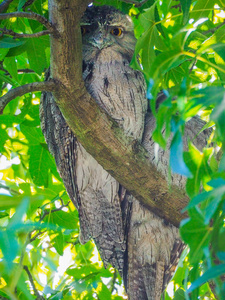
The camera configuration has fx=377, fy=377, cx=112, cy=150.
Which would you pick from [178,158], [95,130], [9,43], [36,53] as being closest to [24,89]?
[9,43]

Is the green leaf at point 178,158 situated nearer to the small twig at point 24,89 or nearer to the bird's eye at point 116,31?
the small twig at point 24,89

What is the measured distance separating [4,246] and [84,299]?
1775mm

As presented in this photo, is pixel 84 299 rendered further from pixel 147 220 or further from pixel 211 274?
pixel 211 274

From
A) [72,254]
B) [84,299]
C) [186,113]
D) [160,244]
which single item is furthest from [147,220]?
[186,113]

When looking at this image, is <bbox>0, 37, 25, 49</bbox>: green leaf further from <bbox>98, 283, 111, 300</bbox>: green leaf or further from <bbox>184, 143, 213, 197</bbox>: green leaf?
<bbox>98, 283, 111, 300</bbox>: green leaf

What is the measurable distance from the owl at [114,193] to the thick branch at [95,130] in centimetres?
29

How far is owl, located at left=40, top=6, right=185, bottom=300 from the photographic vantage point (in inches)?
82.1

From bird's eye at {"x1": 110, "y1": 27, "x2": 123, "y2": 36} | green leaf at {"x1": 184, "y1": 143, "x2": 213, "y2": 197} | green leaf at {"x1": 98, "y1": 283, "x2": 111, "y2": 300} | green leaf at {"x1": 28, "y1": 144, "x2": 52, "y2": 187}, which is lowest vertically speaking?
green leaf at {"x1": 98, "y1": 283, "x2": 111, "y2": 300}

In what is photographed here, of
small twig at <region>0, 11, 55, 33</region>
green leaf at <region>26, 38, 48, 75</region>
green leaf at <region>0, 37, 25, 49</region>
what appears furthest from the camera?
green leaf at <region>26, 38, 48, 75</region>

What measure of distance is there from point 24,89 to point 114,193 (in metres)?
0.92

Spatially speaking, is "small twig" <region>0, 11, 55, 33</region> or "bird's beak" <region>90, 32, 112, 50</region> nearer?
"small twig" <region>0, 11, 55, 33</region>

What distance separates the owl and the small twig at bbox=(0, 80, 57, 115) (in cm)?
61

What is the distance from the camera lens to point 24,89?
4.57ft

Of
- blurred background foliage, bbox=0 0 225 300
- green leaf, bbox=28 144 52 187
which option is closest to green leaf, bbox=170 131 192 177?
blurred background foliage, bbox=0 0 225 300
